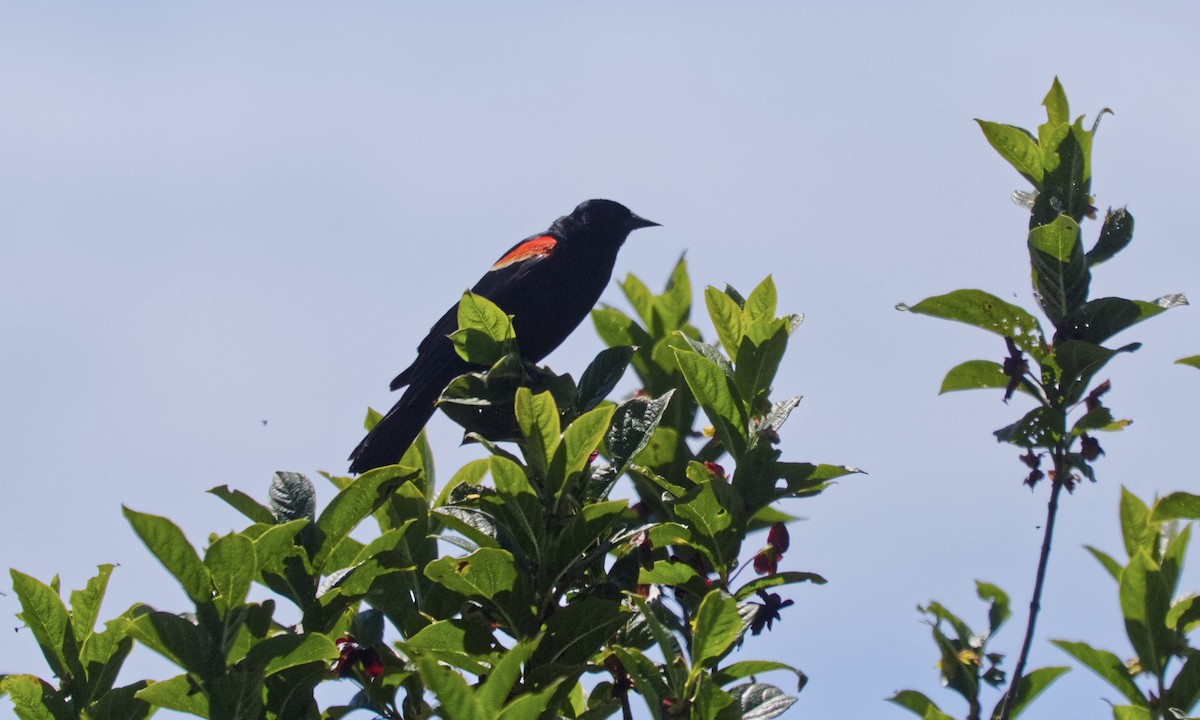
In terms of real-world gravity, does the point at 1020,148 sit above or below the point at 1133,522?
above

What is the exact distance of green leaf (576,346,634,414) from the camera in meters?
2.55

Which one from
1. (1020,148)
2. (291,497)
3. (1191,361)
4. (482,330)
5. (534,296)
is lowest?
(291,497)

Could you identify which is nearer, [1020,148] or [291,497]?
[291,497]

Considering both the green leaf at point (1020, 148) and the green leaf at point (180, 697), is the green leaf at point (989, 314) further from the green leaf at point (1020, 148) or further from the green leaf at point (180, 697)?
the green leaf at point (180, 697)

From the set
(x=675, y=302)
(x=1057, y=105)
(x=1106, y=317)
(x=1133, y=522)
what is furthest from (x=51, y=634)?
(x=1057, y=105)

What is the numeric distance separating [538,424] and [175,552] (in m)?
0.72

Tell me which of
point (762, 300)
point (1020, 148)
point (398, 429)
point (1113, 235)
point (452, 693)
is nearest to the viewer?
point (452, 693)

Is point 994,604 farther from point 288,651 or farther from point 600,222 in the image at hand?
point 600,222

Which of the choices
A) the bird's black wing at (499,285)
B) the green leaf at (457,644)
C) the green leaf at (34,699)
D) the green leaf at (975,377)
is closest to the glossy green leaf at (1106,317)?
the green leaf at (975,377)

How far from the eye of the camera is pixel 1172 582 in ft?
8.27

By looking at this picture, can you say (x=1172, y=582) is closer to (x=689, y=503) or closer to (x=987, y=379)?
(x=987, y=379)

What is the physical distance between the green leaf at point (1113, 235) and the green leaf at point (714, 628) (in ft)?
3.77

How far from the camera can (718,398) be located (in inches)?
97.1

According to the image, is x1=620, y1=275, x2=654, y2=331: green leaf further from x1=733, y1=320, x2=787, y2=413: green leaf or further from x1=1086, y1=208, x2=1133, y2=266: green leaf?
x1=1086, y1=208, x2=1133, y2=266: green leaf
